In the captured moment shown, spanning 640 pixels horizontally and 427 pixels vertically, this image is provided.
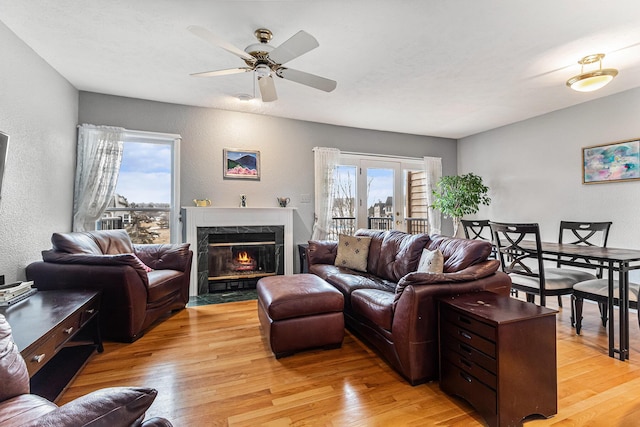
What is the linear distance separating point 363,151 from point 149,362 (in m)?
4.34

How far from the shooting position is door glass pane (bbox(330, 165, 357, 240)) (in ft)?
17.1

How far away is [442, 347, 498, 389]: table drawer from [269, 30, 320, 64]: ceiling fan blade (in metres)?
2.22

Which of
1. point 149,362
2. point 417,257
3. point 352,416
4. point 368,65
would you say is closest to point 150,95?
point 368,65

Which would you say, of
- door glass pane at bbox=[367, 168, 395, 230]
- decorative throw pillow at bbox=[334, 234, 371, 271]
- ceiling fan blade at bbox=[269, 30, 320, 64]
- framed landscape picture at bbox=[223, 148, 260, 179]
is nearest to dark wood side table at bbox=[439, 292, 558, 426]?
decorative throw pillow at bbox=[334, 234, 371, 271]

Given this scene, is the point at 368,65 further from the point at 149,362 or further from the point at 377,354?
the point at 149,362

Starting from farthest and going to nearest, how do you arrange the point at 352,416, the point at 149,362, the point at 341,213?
the point at 341,213
the point at 149,362
the point at 352,416

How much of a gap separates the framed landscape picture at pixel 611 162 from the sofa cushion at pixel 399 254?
2748 mm

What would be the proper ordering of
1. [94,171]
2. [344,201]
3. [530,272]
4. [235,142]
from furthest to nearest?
[344,201], [235,142], [94,171], [530,272]

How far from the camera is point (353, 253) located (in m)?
3.62

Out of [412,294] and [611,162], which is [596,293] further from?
[611,162]

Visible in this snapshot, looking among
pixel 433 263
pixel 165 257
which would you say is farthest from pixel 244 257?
pixel 433 263

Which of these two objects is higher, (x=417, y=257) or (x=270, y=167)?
(x=270, y=167)

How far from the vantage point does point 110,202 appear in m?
3.94

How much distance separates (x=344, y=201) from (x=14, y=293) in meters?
4.16
